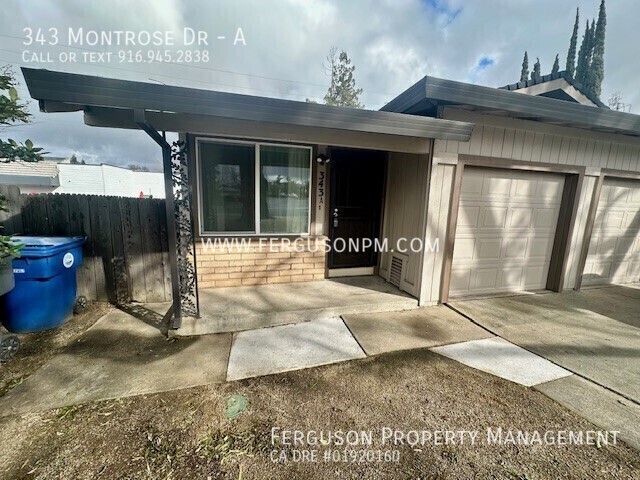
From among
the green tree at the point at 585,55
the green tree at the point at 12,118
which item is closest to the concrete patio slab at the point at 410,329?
the green tree at the point at 12,118

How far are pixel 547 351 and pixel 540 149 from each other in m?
2.92

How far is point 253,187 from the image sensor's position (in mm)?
4035

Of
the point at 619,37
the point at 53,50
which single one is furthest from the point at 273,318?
the point at 619,37

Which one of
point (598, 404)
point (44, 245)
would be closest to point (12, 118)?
point (44, 245)

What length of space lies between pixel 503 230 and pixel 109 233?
572cm

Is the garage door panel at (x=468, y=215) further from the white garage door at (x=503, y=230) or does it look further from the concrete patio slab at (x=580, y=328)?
the concrete patio slab at (x=580, y=328)

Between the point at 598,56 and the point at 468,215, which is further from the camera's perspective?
Result: the point at 598,56

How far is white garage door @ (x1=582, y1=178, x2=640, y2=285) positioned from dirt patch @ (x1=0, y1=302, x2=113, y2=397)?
779 cm

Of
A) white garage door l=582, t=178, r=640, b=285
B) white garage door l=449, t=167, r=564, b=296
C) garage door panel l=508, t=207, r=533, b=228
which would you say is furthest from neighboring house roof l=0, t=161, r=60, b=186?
white garage door l=582, t=178, r=640, b=285

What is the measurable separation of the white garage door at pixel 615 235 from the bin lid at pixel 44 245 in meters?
7.96

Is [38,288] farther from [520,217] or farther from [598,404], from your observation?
[520,217]

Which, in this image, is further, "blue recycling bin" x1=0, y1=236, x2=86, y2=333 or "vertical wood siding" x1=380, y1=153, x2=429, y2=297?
"vertical wood siding" x1=380, y1=153, x2=429, y2=297

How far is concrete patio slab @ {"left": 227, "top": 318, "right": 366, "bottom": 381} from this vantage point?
2400mm

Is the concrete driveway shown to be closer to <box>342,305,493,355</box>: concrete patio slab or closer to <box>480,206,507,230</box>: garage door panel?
<box>342,305,493,355</box>: concrete patio slab
